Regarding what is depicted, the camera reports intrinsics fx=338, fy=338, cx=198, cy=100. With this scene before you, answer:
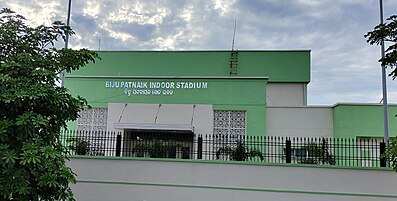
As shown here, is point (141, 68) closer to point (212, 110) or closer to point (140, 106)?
point (140, 106)

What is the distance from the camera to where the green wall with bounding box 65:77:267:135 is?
62.3 ft

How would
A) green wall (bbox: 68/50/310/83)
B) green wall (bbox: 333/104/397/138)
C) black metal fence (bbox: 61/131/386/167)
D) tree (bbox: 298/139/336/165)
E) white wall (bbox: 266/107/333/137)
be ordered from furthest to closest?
green wall (bbox: 68/50/310/83), white wall (bbox: 266/107/333/137), green wall (bbox: 333/104/397/138), black metal fence (bbox: 61/131/386/167), tree (bbox: 298/139/336/165)

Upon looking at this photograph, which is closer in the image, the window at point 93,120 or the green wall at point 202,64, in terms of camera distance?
the window at point 93,120

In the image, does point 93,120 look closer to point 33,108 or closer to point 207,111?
point 207,111

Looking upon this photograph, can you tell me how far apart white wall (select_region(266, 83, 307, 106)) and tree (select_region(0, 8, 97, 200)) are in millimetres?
18218

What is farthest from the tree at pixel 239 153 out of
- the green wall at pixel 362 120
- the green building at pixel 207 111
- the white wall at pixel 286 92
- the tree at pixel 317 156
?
the white wall at pixel 286 92

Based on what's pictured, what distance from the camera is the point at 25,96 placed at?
5.90 m

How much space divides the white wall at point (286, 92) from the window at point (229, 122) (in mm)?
5445

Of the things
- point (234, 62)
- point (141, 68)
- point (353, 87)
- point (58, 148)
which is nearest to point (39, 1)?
point (58, 148)

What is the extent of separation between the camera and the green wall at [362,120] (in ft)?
60.7

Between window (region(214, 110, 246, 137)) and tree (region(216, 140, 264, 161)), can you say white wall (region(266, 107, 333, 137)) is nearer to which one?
window (region(214, 110, 246, 137))

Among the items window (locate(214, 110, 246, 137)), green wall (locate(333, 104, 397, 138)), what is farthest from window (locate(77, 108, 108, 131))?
green wall (locate(333, 104, 397, 138))

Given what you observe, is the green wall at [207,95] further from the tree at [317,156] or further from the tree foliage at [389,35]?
the tree foliage at [389,35]

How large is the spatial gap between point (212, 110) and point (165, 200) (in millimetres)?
9196
